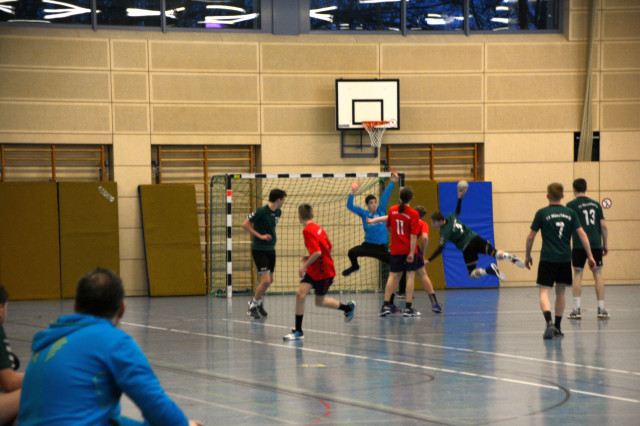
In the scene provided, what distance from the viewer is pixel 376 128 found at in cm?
1788

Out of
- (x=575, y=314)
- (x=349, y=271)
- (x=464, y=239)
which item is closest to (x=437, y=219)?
(x=464, y=239)

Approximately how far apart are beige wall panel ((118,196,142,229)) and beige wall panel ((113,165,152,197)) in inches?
4.6

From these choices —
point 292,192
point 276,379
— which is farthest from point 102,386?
point 292,192

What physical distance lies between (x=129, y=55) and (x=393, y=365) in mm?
11992

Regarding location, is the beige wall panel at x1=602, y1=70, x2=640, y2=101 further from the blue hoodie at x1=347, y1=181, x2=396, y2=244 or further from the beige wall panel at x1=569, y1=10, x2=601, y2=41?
the blue hoodie at x1=347, y1=181, x2=396, y2=244

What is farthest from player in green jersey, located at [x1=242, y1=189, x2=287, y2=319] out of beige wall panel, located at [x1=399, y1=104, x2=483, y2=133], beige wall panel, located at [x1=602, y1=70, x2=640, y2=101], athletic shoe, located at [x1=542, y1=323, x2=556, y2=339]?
beige wall panel, located at [x1=602, y1=70, x2=640, y2=101]

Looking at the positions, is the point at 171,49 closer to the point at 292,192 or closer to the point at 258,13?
the point at 258,13

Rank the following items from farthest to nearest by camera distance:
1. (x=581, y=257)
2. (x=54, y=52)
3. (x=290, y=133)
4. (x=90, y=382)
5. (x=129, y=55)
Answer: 1. (x=290, y=133)
2. (x=129, y=55)
3. (x=54, y=52)
4. (x=581, y=257)
5. (x=90, y=382)

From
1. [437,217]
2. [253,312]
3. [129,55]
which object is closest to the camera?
[437,217]

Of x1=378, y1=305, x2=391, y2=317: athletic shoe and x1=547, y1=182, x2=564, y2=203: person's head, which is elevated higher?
x1=547, y1=182, x2=564, y2=203: person's head

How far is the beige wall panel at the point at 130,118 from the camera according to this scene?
17.6 metres

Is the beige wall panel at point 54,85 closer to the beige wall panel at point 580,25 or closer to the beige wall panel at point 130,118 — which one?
the beige wall panel at point 130,118

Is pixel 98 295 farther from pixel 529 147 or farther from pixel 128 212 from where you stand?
pixel 529 147

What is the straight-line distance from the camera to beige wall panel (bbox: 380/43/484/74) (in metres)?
18.5
